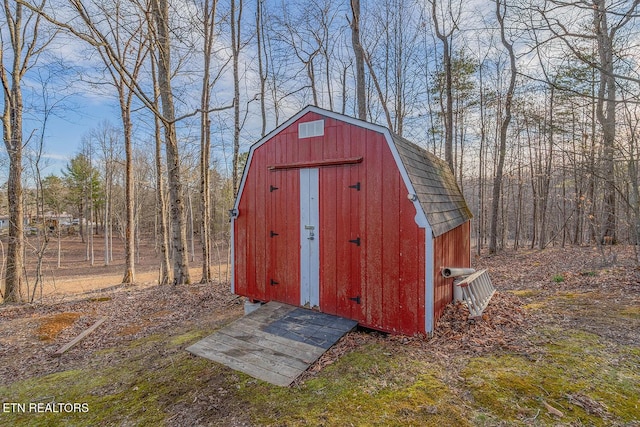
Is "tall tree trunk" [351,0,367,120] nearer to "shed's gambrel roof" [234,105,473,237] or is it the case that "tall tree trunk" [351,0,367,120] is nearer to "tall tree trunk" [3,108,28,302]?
"shed's gambrel roof" [234,105,473,237]

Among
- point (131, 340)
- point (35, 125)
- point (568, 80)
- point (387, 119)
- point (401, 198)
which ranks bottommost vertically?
point (131, 340)

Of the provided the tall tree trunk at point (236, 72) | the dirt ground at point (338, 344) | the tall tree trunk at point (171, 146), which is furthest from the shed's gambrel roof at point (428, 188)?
the tall tree trunk at point (236, 72)

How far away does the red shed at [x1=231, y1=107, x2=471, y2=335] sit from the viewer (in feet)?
12.1

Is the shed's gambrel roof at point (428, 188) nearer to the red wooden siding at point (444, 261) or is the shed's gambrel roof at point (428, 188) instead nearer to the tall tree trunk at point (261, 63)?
the red wooden siding at point (444, 261)

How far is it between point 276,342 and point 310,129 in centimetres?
316

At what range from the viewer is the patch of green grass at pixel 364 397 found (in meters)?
2.35

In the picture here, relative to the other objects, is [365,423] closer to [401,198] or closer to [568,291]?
[401,198]

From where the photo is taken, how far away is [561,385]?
2639 mm

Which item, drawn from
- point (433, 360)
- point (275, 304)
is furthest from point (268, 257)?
point (433, 360)

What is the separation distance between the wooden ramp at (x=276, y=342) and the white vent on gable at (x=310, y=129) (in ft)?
9.21

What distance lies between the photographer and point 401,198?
3758mm

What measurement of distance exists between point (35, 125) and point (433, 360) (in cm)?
1030

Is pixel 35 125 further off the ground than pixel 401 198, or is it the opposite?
pixel 35 125

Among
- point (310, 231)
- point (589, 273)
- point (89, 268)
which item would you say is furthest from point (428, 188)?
point (89, 268)
